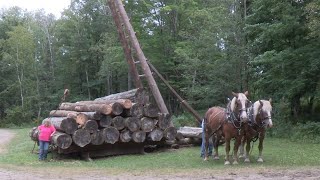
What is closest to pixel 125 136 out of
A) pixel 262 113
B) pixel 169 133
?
pixel 169 133

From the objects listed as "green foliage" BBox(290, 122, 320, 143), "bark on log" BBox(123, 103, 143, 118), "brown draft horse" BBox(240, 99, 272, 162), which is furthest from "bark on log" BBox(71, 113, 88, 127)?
"green foliage" BBox(290, 122, 320, 143)

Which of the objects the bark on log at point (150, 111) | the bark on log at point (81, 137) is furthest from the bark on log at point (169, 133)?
the bark on log at point (81, 137)

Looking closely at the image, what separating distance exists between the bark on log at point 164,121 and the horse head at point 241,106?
5.32 metres

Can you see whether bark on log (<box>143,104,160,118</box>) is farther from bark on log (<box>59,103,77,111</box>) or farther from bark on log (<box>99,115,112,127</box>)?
bark on log (<box>59,103,77,111</box>)

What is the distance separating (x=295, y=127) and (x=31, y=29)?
4567 centimetres

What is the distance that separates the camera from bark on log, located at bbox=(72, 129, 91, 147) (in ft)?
48.5

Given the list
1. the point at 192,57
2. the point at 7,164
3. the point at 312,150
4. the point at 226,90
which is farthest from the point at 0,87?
the point at 312,150

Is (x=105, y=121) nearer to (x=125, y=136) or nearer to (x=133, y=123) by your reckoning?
(x=125, y=136)

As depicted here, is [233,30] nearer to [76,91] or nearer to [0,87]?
[76,91]

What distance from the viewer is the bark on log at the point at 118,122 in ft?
51.6

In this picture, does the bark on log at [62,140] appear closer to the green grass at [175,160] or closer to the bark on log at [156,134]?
the green grass at [175,160]

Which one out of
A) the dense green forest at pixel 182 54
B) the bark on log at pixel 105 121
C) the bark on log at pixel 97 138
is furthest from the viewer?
the dense green forest at pixel 182 54

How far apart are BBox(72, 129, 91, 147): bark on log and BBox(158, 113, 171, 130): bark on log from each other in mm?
3302

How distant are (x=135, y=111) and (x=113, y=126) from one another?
3.64 ft
